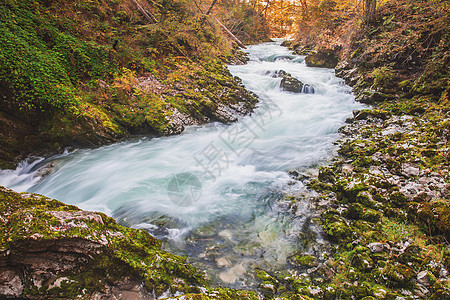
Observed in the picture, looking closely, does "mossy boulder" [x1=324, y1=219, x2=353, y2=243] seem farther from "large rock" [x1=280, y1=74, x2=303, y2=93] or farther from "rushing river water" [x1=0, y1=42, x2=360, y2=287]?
"large rock" [x1=280, y1=74, x2=303, y2=93]

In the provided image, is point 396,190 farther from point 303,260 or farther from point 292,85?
point 292,85

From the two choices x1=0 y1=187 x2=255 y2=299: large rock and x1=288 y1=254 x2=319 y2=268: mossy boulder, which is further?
x1=288 y1=254 x2=319 y2=268: mossy boulder

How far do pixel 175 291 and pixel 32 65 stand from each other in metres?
6.58

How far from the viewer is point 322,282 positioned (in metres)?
3.13

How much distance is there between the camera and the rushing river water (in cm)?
400

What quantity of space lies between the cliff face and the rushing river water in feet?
2.28

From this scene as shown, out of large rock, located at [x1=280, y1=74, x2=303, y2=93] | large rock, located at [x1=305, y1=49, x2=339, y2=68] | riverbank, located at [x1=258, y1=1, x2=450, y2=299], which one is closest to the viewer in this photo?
riverbank, located at [x1=258, y1=1, x2=450, y2=299]

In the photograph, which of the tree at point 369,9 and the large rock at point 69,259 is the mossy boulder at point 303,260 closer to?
the large rock at point 69,259

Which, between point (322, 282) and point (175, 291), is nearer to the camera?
point (175, 291)

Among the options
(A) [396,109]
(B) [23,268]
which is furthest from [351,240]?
(A) [396,109]

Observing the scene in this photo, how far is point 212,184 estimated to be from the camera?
602cm

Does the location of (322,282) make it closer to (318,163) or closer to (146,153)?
(318,163)

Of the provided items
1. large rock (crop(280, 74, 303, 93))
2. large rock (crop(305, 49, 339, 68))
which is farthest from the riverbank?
large rock (crop(305, 49, 339, 68))

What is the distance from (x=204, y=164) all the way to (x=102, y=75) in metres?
4.69
